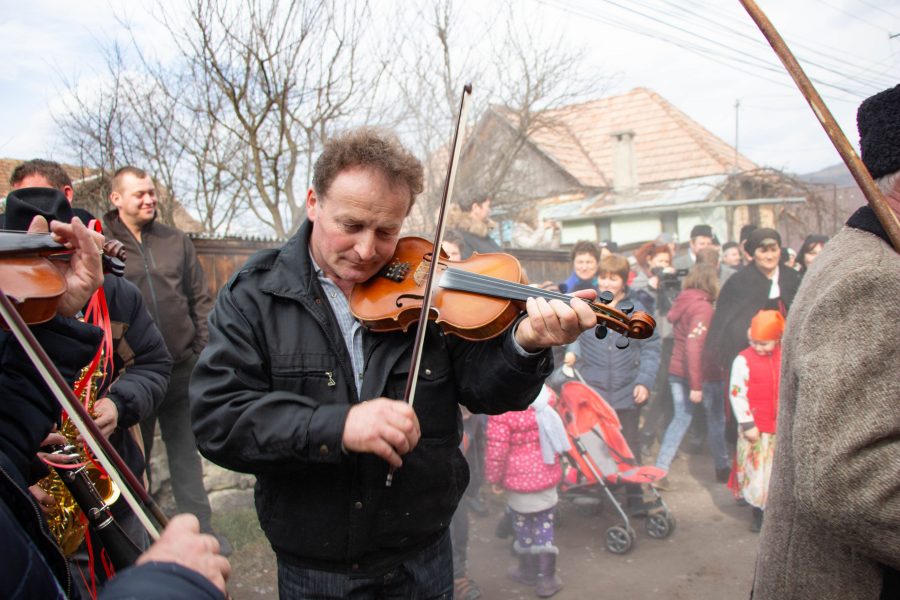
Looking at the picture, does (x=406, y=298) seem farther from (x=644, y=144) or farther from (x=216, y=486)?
(x=644, y=144)

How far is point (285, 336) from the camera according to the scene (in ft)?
6.09

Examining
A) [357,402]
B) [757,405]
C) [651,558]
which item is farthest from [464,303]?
[757,405]

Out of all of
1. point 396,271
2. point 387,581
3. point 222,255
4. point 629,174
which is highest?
point 629,174

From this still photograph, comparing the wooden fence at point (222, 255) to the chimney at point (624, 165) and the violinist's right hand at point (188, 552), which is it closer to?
the violinist's right hand at point (188, 552)

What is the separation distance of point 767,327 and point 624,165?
50.1 feet

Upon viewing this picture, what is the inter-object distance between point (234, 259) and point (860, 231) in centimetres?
574

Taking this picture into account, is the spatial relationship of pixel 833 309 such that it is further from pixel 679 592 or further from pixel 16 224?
pixel 679 592

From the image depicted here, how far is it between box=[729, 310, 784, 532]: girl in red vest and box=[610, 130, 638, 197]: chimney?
14651 mm

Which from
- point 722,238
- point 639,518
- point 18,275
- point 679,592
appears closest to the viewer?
point 18,275

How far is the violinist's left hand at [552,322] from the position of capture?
1.78 meters

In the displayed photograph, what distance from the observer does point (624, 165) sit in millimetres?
19719

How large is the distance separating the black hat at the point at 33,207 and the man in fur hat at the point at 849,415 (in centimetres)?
223

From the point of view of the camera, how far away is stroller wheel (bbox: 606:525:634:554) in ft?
15.6

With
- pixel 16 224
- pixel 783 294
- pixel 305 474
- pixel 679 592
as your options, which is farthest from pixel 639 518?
pixel 16 224
